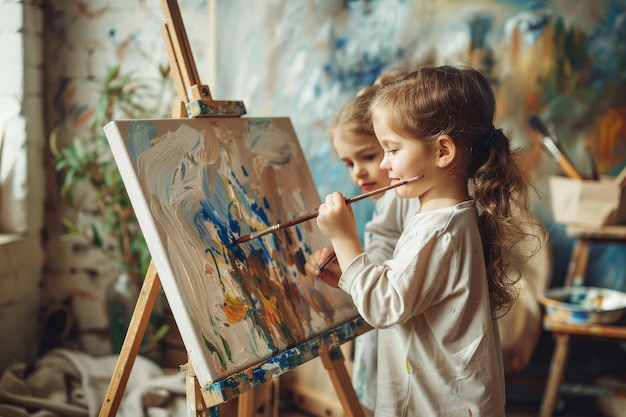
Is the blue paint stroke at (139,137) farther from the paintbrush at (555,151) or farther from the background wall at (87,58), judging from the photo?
the paintbrush at (555,151)

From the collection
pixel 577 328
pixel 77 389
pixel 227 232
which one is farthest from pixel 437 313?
pixel 77 389

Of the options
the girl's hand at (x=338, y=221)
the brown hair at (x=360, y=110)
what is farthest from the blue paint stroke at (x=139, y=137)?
the brown hair at (x=360, y=110)

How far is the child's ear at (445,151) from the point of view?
1310mm

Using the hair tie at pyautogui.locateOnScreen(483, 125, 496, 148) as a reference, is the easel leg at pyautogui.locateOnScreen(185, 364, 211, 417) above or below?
below

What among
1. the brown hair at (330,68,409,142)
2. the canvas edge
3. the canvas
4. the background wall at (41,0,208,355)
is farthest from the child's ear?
the background wall at (41,0,208,355)

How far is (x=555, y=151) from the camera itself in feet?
8.57

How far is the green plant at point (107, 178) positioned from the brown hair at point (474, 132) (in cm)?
158

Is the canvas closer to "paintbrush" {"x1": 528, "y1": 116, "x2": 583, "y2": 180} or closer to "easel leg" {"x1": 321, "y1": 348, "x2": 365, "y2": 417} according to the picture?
"easel leg" {"x1": 321, "y1": 348, "x2": 365, "y2": 417}

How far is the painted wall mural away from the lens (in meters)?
2.70

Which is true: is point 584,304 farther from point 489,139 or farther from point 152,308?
point 152,308

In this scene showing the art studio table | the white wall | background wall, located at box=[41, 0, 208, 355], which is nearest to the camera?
the art studio table

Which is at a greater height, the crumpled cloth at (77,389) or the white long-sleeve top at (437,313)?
the crumpled cloth at (77,389)

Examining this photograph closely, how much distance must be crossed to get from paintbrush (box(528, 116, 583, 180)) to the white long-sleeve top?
4.54 ft

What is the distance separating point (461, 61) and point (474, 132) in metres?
1.52
